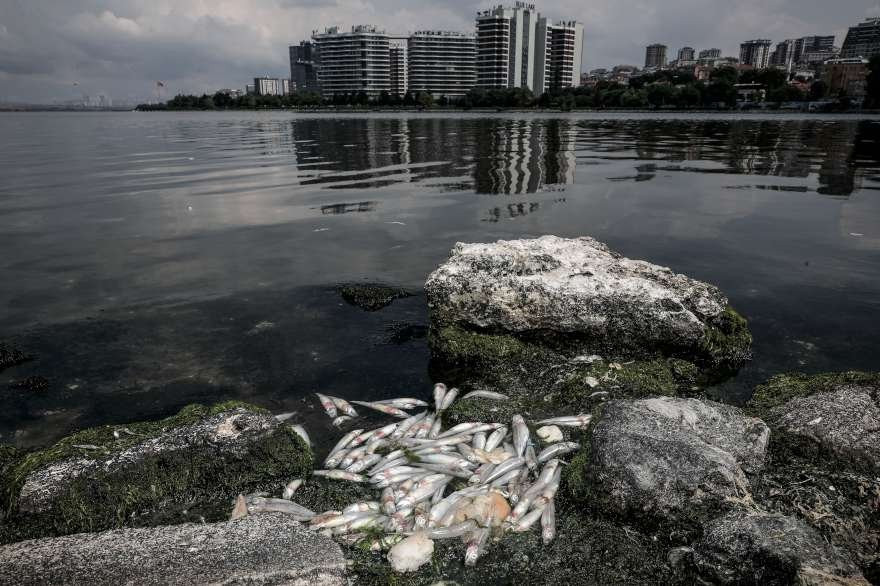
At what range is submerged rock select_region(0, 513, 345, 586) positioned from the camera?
4.56 metres

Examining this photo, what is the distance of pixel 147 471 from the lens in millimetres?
6031

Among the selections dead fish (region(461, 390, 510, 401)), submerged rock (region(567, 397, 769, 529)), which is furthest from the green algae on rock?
submerged rock (region(567, 397, 769, 529))

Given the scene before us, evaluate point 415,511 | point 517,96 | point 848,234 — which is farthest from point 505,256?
point 517,96

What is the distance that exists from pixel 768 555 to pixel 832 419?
9.49 ft

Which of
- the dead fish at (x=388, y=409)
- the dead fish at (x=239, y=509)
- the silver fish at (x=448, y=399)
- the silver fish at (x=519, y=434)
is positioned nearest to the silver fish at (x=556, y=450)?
the silver fish at (x=519, y=434)

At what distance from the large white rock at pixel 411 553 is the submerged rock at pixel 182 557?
497 mm

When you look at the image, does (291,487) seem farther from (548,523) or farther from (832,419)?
(832,419)

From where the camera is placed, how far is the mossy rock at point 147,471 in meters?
5.61

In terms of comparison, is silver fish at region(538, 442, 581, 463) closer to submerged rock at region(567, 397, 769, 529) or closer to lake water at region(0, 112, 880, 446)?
submerged rock at region(567, 397, 769, 529)

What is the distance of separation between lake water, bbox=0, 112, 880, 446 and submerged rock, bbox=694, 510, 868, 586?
3.77m

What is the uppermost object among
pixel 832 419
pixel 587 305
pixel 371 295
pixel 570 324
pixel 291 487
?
pixel 587 305

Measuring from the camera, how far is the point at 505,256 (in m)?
9.39

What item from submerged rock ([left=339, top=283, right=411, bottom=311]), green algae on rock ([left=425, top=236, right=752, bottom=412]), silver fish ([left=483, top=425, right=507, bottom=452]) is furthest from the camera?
submerged rock ([left=339, top=283, right=411, bottom=311])

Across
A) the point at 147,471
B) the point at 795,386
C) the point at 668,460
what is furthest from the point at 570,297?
the point at 147,471
